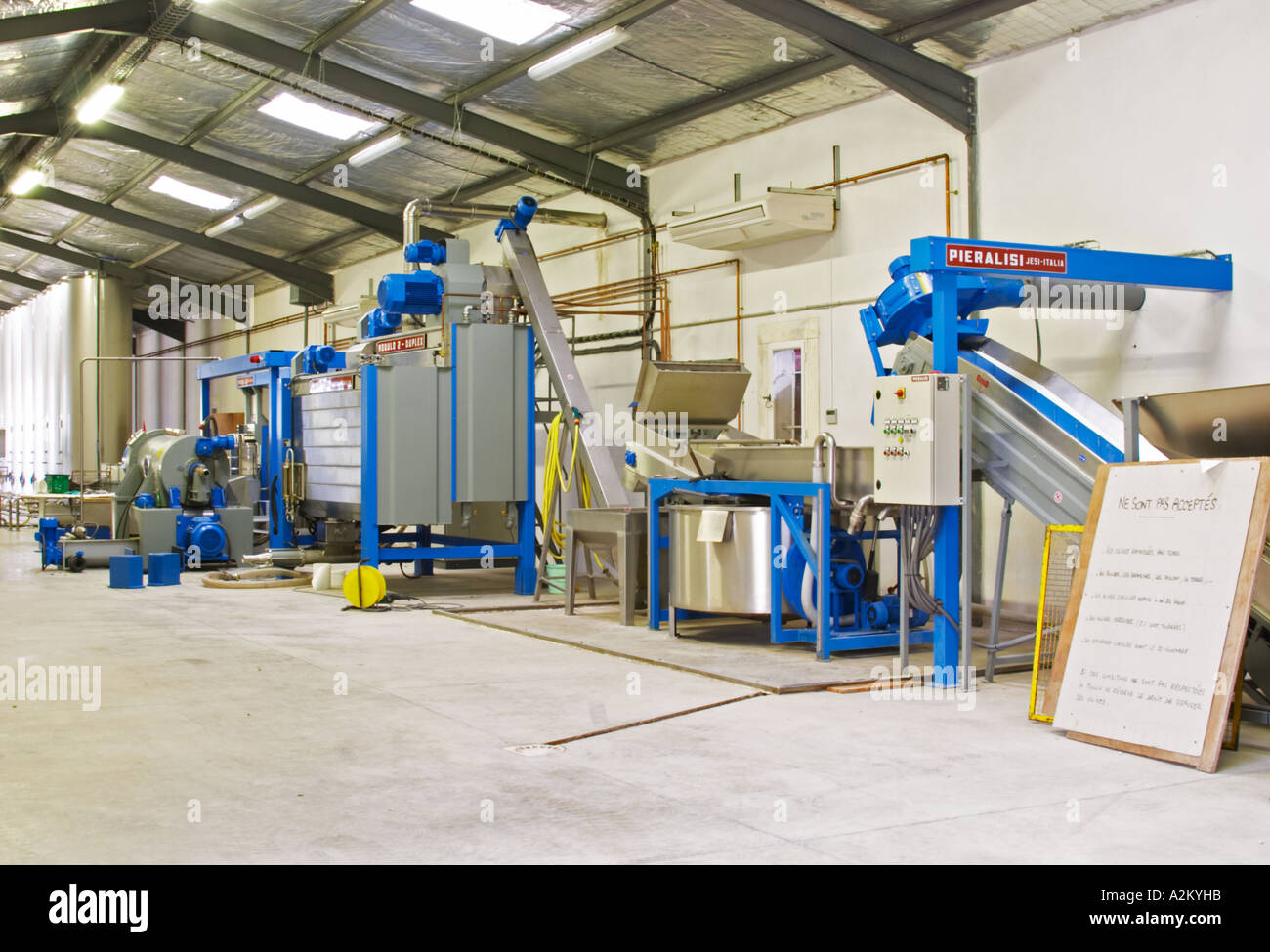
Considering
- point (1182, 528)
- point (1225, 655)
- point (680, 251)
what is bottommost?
point (1225, 655)

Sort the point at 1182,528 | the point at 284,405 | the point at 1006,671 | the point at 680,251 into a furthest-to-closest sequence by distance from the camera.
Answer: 1. the point at 284,405
2. the point at 680,251
3. the point at 1006,671
4. the point at 1182,528

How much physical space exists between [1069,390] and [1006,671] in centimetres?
159

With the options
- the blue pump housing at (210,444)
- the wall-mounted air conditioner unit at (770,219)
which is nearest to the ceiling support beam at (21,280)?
the blue pump housing at (210,444)

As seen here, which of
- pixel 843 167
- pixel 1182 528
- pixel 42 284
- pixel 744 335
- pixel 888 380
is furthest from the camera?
pixel 42 284

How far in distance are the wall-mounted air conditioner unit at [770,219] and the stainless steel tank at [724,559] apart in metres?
3.40

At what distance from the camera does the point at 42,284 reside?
995 inches

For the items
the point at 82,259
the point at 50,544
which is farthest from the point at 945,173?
the point at 82,259

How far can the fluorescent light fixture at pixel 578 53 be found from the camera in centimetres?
969

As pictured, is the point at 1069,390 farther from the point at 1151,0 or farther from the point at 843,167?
the point at 843,167

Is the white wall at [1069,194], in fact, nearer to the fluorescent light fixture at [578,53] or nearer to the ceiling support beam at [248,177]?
the fluorescent light fixture at [578,53]

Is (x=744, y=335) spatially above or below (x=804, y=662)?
above

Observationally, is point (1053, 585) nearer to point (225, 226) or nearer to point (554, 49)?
point (554, 49)

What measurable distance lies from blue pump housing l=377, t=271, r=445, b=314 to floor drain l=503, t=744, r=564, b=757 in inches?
257

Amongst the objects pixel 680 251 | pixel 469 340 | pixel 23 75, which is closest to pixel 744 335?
pixel 680 251
